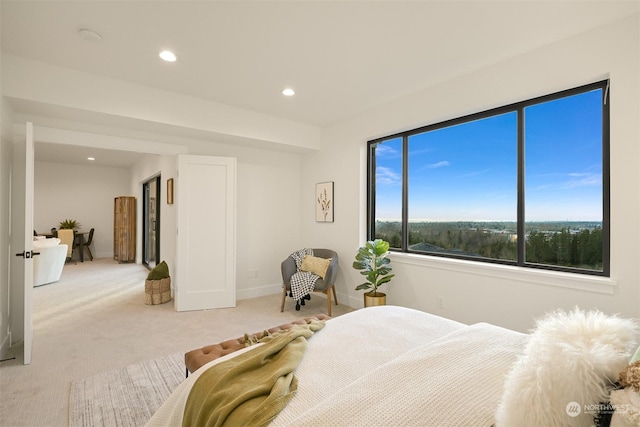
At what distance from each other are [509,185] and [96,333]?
4.48 metres

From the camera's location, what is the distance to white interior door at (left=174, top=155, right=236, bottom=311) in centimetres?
401

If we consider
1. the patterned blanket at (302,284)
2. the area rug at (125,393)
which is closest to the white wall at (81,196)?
the patterned blanket at (302,284)

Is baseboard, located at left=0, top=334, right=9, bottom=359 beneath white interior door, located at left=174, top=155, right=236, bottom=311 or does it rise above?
beneath

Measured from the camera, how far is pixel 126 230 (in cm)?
780

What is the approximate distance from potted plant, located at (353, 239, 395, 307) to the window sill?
0.28 m

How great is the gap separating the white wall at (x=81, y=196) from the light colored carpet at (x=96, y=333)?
12.3 feet

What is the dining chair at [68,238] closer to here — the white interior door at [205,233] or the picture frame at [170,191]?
the picture frame at [170,191]

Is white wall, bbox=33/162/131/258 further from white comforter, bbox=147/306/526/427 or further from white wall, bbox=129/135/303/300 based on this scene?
white comforter, bbox=147/306/526/427

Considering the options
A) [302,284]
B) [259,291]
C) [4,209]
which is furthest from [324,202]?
[4,209]

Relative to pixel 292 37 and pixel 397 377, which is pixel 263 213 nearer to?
pixel 292 37

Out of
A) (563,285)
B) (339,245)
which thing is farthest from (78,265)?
(563,285)

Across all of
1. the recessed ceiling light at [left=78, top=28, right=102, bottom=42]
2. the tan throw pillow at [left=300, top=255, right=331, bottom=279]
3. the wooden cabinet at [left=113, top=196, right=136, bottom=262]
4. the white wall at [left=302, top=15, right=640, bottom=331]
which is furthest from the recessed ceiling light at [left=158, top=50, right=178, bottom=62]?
the wooden cabinet at [left=113, top=196, right=136, bottom=262]

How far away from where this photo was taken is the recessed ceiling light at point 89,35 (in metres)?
2.32

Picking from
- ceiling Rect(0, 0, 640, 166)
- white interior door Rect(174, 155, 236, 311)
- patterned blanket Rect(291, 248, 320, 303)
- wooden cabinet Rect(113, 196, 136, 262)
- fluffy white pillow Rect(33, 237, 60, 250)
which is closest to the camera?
ceiling Rect(0, 0, 640, 166)
